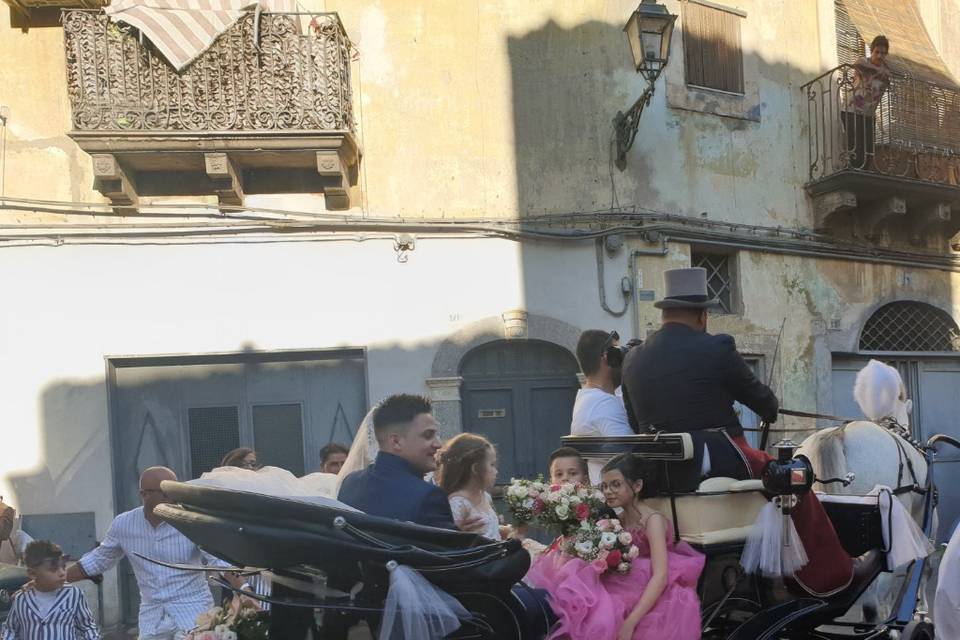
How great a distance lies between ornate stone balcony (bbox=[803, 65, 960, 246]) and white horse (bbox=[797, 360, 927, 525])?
567 centimetres

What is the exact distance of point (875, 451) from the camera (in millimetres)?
5340

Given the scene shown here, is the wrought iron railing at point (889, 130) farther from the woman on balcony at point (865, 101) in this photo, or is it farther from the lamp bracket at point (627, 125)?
the lamp bracket at point (627, 125)

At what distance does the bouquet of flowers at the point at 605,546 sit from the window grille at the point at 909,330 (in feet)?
28.3

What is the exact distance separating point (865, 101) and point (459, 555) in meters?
9.30

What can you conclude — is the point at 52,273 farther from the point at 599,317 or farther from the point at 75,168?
the point at 599,317

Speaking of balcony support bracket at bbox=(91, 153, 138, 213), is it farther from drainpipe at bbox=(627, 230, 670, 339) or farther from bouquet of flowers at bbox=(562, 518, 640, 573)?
bouquet of flowers at bbox=(562, 518, 640, 573)

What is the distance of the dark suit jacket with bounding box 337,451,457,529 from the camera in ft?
11.6

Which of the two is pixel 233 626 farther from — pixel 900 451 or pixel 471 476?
pixel 900 451

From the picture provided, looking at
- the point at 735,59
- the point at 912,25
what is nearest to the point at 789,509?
the point at 735,59

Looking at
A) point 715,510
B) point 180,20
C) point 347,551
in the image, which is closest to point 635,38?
point 180,20

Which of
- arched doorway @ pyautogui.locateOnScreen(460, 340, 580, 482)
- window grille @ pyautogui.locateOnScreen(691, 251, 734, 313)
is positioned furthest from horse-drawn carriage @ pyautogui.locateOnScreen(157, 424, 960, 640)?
window grille @ pyautogui.locateOnScreen(691, 251, 734, 313)

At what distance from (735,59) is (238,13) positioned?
5647 millimetres

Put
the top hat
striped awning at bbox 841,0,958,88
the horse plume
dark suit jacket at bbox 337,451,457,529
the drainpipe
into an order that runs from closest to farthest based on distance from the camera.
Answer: dark suit jacket at bbox 337,451,457,529, the top hat, the horse plume, the drainpipe, striped awning at bbox 841,0,958,88

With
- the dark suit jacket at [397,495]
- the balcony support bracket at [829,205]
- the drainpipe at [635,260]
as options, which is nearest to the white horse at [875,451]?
the dark suit jacket at [397,495]
